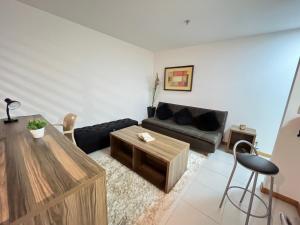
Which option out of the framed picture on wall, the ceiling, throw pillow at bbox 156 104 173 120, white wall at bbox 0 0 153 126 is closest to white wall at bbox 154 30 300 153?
the framed picture on wall

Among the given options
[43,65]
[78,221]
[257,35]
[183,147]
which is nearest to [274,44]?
[257,35]

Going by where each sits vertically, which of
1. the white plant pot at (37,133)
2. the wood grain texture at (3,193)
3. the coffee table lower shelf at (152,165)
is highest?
the white plant pot at (37,133)

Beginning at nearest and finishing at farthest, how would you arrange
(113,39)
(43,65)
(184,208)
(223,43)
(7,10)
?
1. (184,208)
2. (7,10)
3. (43,65)
4. (223,43)
5. (113,39)

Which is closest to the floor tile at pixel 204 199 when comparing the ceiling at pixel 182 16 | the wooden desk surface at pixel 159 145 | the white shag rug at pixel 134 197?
the white shag rug at pixel 134 197

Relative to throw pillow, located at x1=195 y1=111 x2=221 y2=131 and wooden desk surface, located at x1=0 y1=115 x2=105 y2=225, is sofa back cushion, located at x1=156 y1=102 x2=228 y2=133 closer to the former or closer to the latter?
throw pillow, located at x1=195 y1=111 x2=221 y2=131

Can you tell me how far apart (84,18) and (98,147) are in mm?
2238

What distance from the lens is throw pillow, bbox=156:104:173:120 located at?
353cm

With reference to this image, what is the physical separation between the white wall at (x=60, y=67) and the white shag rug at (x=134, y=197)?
1.42m

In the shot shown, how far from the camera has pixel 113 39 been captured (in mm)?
3021

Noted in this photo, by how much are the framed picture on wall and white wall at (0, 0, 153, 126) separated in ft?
3.20

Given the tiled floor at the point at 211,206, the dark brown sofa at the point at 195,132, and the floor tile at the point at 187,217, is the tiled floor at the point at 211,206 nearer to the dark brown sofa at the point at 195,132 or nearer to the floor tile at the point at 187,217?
the floor tile at the point at 187,217

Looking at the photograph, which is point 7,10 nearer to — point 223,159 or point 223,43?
point 223,43

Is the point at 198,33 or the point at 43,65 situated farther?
the point at 198,33

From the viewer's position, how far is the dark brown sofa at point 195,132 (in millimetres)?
2443
